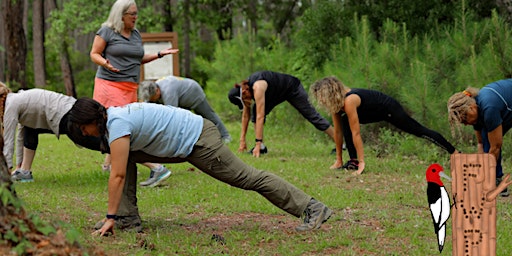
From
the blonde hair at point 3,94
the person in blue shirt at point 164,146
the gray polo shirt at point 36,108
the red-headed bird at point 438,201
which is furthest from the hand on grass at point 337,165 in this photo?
the red-headed bird at point 438,201

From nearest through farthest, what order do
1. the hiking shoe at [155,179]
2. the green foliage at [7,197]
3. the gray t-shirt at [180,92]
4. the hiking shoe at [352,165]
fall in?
the green foliage at [7,197] < the hiking shoe at [155,179] < the hiking shoe at [352,165] < the gray t-shirt at [180,92]

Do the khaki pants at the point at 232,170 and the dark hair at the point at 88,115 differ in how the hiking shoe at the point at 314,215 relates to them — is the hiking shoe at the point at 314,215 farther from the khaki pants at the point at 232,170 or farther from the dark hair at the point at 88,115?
the dark hair at the point at 88,115

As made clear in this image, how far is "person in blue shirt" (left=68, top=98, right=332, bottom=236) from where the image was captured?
5.66 m

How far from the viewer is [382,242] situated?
6062 mm

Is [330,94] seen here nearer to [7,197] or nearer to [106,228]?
[106,228]

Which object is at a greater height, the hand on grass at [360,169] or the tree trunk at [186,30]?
the tree trunk at [186,30]

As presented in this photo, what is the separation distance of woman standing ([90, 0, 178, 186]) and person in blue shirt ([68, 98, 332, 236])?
2.45 m

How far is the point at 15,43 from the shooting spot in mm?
23781

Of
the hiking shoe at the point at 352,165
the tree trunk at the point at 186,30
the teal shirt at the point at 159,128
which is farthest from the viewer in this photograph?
the tree trunk at the point at 186,30

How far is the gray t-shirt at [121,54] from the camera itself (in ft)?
27.7

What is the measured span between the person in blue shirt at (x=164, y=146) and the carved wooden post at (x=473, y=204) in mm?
2047

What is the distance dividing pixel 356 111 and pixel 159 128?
4114 mm

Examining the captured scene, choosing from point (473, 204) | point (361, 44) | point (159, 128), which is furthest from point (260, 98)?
point (473, 204)

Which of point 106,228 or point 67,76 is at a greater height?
point 67,76
